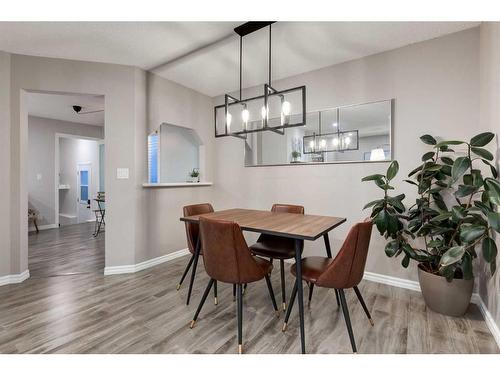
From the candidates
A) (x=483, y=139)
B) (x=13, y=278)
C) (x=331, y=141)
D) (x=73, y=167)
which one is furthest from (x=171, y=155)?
(x=483, y=139)

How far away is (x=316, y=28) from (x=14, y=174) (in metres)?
3.46

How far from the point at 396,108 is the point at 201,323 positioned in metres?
2.80

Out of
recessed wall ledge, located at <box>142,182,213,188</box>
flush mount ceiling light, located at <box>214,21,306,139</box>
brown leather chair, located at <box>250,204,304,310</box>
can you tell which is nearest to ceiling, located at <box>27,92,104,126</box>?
recessed wall ledge, located at <box>142,182,213,188</box>

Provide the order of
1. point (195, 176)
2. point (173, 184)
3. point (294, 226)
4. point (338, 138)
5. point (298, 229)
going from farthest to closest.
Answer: point (195, 176)
point (173, 184)
point (338, 138)
point (294, 226)
point (298, 229)

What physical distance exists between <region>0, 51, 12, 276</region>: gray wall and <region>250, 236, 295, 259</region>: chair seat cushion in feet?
8.64

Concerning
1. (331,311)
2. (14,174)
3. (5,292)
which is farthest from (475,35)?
(5,292)

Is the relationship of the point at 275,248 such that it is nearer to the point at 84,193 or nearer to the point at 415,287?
the point at 415,287

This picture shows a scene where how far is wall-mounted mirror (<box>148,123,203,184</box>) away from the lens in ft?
14.4

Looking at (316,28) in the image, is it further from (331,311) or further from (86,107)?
(86,107)

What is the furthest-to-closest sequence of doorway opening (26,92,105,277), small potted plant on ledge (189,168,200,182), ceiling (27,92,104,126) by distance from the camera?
ceiling (27,92,104,126) < small potted plant on ledge (189,168,200,182) < doorway opening (26,92,105,277)

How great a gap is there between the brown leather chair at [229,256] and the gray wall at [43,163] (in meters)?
5.71

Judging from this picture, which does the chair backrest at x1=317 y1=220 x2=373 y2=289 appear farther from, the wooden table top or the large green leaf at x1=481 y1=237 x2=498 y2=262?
the large green leaf at x1=481 y1=237 x2=498 y2=262

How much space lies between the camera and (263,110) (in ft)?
6.77

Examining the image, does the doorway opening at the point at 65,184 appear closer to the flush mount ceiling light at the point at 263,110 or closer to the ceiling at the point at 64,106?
the ceiling at the point at 64,106
